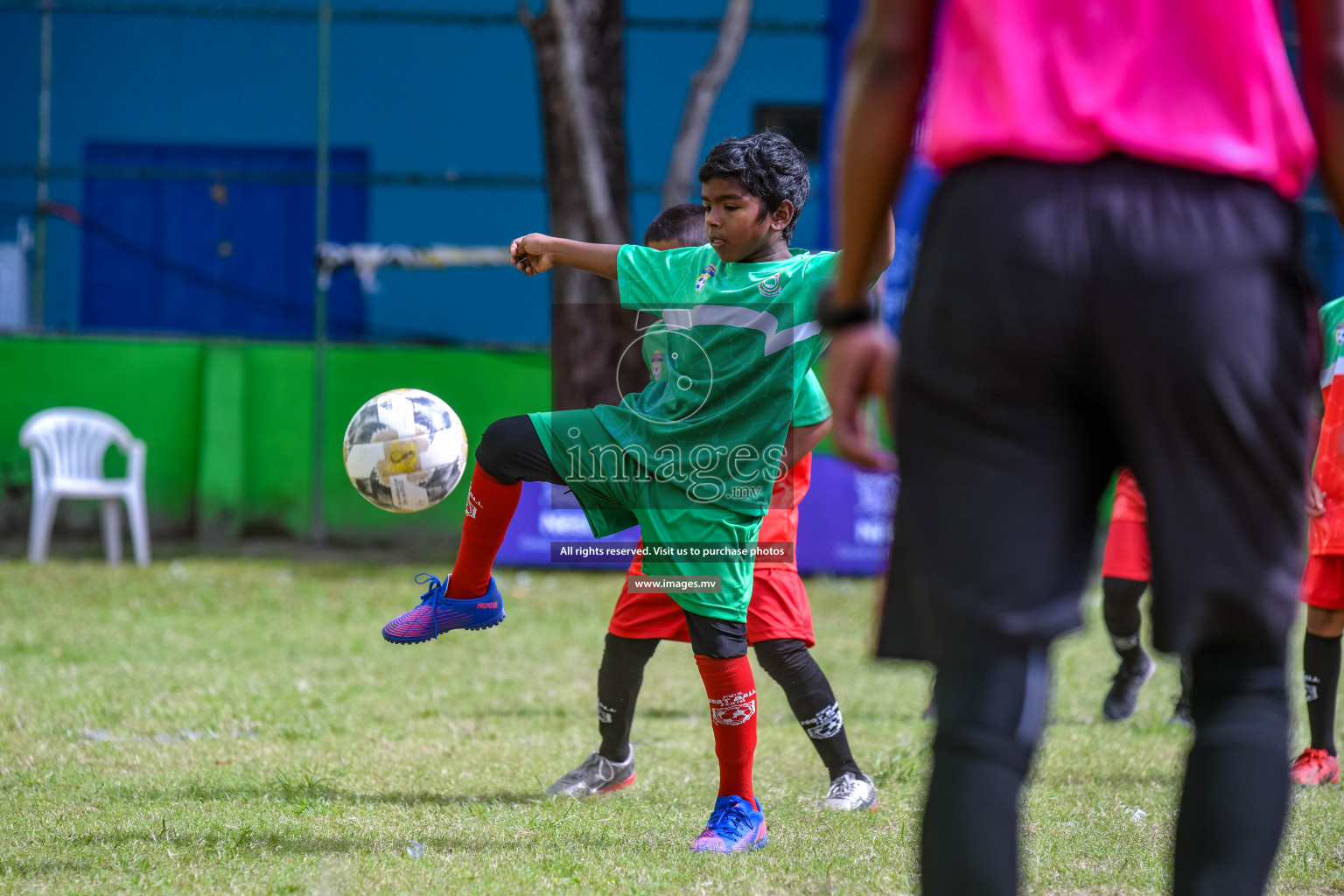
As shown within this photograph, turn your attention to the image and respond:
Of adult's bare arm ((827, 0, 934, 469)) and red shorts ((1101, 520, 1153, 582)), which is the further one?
red shorts ((1101, 520, 1153, 582))

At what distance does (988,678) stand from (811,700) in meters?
2.25

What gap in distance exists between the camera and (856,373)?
1666 mm

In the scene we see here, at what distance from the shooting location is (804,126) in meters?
12.9

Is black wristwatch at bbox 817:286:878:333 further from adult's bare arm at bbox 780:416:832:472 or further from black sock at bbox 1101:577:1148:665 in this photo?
black sock at bbox 1101:577:1148:665

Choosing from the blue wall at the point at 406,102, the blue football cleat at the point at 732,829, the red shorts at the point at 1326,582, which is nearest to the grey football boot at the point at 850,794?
the blue football cleat at the point at 732,829

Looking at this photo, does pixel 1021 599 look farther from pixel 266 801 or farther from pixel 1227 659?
pixel 266 801

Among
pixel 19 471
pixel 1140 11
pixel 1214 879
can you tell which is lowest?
pixel 19 471

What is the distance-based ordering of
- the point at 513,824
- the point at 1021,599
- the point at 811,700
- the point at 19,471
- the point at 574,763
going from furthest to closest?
the point at 19,471, the point at 574,763, the point at 811,700, the point at 513,824, the point at 1021,599

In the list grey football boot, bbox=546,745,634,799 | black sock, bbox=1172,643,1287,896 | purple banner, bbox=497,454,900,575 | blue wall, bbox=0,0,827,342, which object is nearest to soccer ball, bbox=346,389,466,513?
grey football boot, bbox=546,745,634,799

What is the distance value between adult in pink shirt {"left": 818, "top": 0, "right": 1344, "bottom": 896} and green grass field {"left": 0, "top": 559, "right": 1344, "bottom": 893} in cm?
133

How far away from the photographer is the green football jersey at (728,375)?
328 cm

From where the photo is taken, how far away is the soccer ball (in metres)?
3.56

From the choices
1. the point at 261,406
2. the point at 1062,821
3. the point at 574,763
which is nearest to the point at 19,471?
the point at 261,406

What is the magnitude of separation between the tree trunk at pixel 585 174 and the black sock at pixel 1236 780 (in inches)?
310
